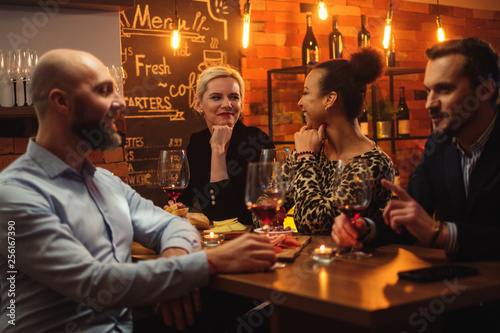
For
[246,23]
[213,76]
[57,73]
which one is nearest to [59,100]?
[57,73]

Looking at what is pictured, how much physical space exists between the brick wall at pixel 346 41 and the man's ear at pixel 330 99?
2083 mm

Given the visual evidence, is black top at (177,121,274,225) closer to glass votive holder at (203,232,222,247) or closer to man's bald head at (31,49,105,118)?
glass votive holder at (203,232,222,247)

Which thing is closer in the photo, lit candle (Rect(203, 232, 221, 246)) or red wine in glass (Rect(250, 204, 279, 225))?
red wine in glass (Rect(250, 204, 279, 225))

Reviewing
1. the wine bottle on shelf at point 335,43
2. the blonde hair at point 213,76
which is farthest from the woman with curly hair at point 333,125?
the wine bottle on shelf at point 335,43

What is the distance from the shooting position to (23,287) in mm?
1429

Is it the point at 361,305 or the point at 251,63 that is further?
the point at 251,63

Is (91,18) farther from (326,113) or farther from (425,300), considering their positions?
(425,300)

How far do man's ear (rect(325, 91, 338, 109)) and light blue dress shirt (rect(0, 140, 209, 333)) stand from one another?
0.98 m

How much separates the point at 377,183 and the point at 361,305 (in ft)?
3.59

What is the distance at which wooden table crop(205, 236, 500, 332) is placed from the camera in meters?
1.07

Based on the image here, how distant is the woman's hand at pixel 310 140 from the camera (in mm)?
2273

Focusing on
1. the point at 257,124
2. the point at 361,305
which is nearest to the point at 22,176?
the point at 361,305

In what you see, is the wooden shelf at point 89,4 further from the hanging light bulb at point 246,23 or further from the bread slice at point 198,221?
the bread slice at point 198,221

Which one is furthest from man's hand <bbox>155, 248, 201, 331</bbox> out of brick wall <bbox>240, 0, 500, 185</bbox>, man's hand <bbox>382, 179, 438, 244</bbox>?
brick wall <bbox>240, 0, 500, 185</bbox>
